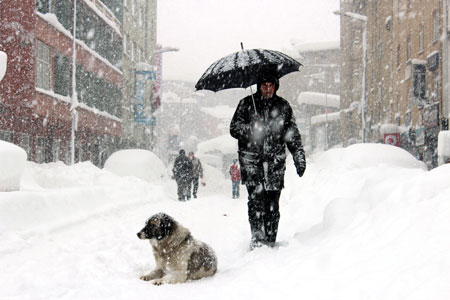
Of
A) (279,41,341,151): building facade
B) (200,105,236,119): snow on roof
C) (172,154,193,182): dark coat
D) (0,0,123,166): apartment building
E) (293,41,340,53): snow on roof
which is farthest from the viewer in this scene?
(200,105,236,119): snow on roof

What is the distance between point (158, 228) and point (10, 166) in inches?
180

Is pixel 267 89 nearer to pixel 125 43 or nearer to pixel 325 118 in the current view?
pixel 125 43

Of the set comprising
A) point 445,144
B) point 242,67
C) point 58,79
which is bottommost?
point 445,144

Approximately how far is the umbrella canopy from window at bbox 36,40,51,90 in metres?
14.7

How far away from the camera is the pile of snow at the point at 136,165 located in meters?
20.7

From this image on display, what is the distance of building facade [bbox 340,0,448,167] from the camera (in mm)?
22189

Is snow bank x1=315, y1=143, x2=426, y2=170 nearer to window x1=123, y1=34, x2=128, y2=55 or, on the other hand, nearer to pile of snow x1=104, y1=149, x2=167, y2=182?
pile of snow x1=104, y1=149, x2=167, y2=182

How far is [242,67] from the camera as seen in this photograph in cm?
551

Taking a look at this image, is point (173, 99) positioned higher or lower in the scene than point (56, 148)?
higher

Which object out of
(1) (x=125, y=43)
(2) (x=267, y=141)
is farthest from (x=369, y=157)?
(1) (x=125, y=43)

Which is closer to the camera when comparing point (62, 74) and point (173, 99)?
point (62, 74)

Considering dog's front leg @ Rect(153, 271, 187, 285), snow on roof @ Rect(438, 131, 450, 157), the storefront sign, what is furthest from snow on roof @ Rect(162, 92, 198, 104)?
dog's front leg @ Rect(153, 271, 187, 285)

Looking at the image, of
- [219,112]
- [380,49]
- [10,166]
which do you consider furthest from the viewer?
[219,112]

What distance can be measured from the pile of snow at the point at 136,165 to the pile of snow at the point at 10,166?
40.7 ft
